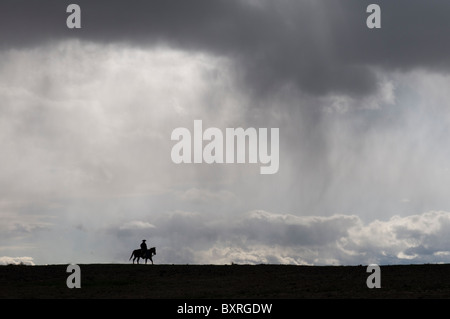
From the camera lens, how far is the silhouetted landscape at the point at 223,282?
38625mm

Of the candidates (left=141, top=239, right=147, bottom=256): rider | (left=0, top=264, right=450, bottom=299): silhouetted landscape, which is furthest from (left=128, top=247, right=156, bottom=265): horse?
(left=0, top=264, right=450, bottom=299): silhouetted landscape

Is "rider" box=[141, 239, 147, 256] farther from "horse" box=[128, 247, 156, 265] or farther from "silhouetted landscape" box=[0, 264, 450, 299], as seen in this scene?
"silhouetted landscape" box=[0, 264, 450, 299]

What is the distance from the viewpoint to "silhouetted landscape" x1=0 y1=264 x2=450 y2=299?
3862cm

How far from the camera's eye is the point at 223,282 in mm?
44375

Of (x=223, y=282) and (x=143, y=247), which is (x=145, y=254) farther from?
(x=223, y=282)

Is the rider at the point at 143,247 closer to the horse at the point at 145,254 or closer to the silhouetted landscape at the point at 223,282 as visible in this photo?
the horse at the point at 145,254

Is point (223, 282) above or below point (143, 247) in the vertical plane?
below

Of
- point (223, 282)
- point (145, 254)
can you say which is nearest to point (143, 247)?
point (145, 254)
